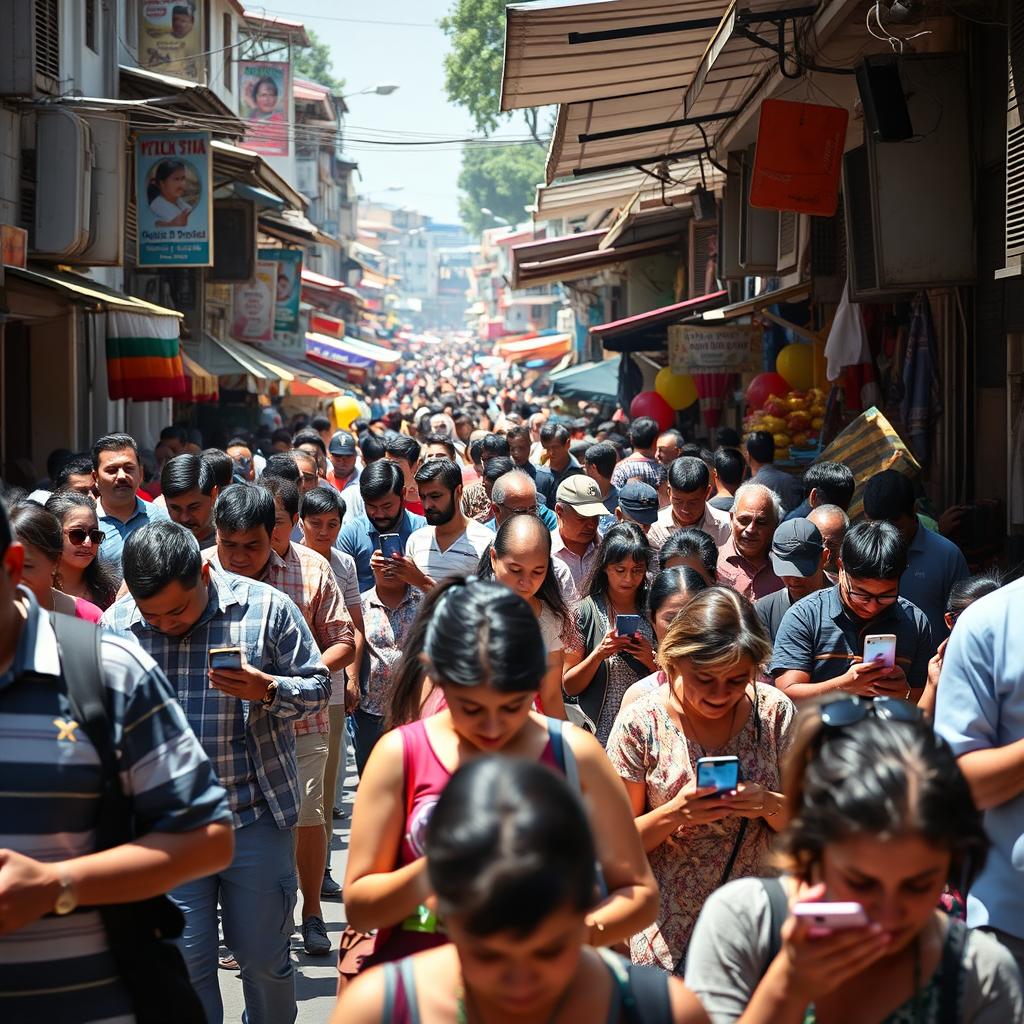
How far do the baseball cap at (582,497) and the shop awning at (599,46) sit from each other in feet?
10.9

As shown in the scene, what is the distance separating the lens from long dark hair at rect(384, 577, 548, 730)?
3168 mm

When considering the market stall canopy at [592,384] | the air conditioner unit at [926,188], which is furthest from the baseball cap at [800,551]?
the market stall canopy at [592,384]

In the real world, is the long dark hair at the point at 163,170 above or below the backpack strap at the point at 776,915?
above

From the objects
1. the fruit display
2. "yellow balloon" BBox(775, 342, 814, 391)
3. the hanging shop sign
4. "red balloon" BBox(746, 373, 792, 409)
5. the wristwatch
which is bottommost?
the wristwatch

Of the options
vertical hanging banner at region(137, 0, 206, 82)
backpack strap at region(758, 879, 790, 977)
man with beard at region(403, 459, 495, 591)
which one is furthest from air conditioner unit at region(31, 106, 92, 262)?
backpack strap at region(758, 879, 790, 977)

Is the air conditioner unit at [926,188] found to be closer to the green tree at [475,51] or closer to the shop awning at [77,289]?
the shop awning at [77,289]

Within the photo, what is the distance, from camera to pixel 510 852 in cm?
207

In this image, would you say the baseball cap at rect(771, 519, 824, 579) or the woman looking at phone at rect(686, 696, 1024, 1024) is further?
the baseball cap at rect(771, 519, 824, 579)

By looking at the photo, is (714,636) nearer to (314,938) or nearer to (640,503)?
(314,938)

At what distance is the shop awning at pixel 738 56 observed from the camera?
914 centimetres

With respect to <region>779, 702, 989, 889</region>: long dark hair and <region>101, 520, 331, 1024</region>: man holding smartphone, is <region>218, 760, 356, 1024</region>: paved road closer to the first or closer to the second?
<region>101, 520, 331, 1024</region>: man holding smartphone

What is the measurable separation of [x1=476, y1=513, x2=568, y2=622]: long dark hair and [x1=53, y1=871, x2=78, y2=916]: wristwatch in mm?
3147

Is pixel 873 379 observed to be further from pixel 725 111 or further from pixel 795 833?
pixel 795 833

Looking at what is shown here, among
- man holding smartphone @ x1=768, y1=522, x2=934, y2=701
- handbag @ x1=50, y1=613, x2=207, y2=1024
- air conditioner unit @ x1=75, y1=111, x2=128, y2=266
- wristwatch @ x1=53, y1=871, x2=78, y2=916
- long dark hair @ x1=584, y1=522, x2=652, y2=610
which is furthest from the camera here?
air conditioner unit @ x1=75, y1=111, x2=128, y2=266
